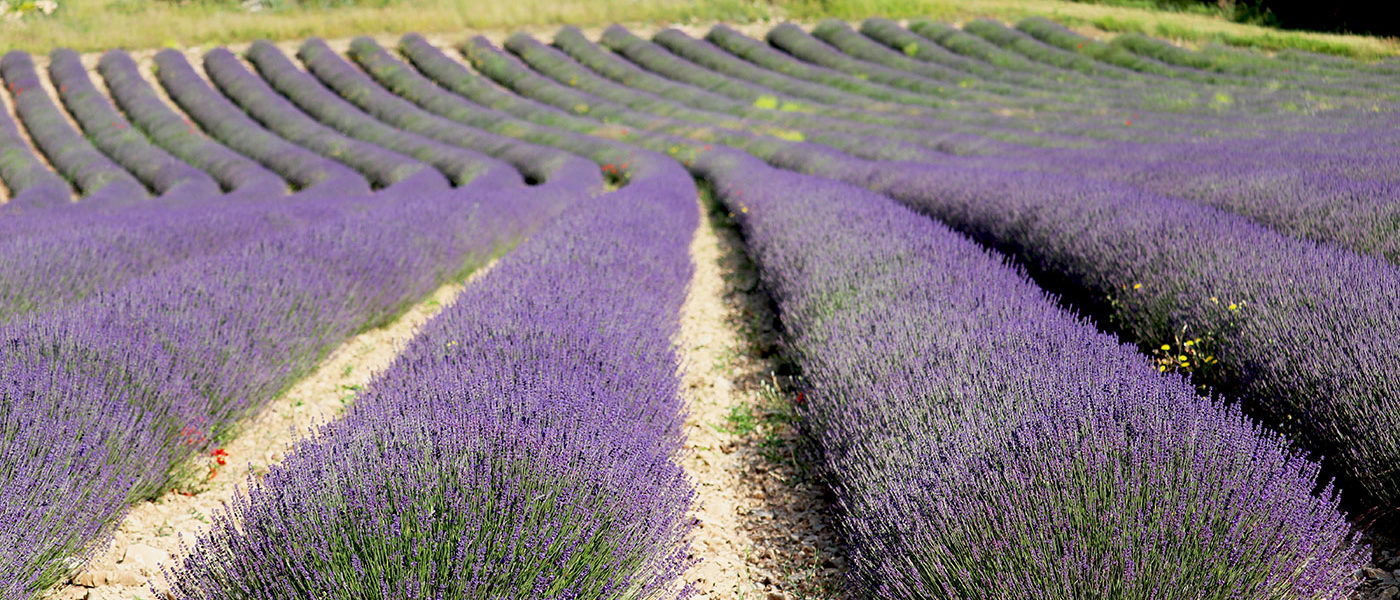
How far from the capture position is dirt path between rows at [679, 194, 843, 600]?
2592 mm

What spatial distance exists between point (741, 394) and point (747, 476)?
0.97m

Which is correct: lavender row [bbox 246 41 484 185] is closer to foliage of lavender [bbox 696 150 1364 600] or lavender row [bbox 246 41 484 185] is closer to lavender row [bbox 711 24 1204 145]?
lavender row [bbox 711 24 1204 145]

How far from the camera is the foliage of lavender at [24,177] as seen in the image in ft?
38.2

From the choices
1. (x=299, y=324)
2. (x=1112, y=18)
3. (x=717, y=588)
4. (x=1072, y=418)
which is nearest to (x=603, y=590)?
(x=717, y=588)

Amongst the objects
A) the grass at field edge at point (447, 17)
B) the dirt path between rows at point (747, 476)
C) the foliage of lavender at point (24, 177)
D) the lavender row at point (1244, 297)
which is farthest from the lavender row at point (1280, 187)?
the grass at field edge at point (447, 17)

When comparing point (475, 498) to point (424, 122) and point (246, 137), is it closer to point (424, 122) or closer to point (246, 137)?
point (424, 122)

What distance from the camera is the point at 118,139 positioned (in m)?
17.1

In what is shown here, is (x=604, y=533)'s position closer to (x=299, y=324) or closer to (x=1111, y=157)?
(x=299, y=324)

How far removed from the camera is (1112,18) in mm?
23719

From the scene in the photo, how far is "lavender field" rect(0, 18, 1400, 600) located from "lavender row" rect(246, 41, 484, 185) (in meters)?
6.61

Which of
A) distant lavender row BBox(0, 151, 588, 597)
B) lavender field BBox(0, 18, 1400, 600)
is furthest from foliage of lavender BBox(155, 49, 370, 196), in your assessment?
distant lavender row BBox(0, 151, 588, 597)

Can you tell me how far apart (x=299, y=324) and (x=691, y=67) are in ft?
65.6

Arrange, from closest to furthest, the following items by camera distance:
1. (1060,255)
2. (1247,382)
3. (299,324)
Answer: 1. (1247,382)
2. (299,324)
3. (1060,255)

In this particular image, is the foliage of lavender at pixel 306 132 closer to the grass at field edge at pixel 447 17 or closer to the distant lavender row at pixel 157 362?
the grass at field edge at pixel 447 17
